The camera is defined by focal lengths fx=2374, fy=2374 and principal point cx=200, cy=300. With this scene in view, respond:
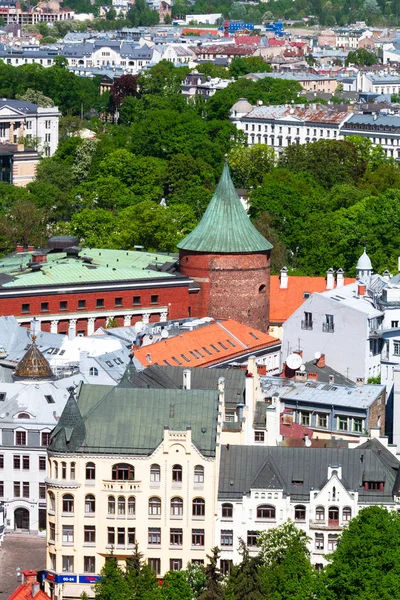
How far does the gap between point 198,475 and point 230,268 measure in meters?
46.6

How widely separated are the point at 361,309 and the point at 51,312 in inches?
778

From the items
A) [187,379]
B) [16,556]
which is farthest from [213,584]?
[187,379]

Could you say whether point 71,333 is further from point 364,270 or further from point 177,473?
point 177,473

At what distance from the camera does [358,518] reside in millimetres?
91625

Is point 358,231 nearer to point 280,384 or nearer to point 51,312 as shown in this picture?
point 51,312

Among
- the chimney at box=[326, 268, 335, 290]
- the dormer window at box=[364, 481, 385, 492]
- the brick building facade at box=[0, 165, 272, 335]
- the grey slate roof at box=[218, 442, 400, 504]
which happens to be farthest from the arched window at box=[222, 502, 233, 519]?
the chimney at box=[326, 268, 335, 290]

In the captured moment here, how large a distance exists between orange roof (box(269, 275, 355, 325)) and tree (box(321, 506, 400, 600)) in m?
51.2

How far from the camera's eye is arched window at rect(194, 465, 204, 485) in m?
94.4

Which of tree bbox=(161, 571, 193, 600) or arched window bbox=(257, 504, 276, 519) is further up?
arched window bbox=(257, 504, 276, 519)

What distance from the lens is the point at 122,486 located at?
94250 millimetres

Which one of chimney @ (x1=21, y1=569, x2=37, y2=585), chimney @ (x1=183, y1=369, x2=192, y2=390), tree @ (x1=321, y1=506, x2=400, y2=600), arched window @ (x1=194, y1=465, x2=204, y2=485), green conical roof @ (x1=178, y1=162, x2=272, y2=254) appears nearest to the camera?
tree @ (x1=321, y1=506, x2=400, y2=600)

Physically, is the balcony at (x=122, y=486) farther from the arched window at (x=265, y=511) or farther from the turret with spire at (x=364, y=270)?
the turret with spire at (x=364, y=270)

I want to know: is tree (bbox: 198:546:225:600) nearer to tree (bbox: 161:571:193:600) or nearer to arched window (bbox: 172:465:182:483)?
tree (bbox: 161:571:193:600)

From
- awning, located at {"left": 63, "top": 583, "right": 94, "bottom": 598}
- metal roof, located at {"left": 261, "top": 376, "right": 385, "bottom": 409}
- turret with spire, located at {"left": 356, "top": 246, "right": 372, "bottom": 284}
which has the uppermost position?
turret with spire, located at {"left": 356, "top": 246, "right": 372, "bottom": 284}
